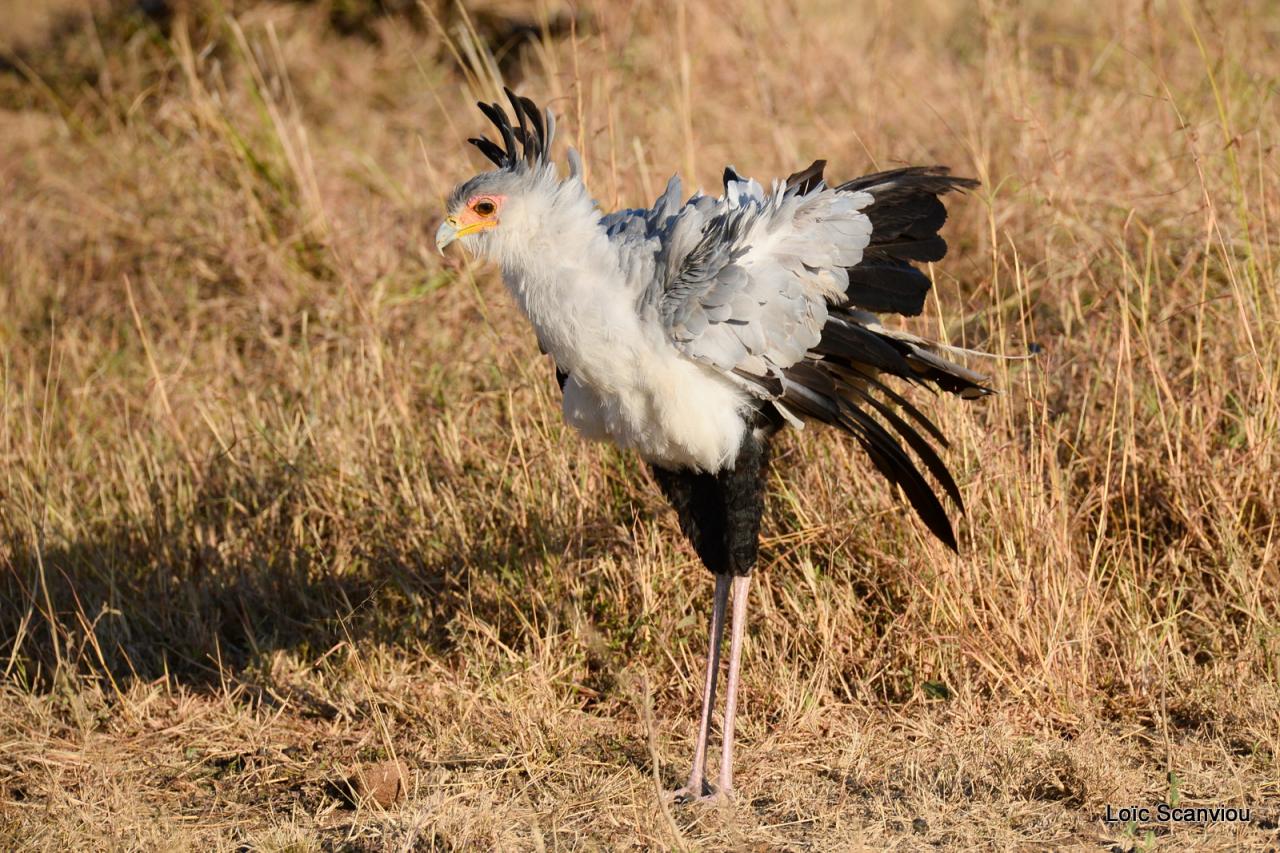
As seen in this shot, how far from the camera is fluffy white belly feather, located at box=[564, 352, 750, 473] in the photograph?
3045mm

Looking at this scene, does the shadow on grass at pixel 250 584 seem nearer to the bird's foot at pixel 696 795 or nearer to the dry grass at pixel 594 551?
the dry grass at pixel 594 551

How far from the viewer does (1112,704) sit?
3.56m

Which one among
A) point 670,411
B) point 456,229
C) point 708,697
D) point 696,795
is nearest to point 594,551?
point 708,697

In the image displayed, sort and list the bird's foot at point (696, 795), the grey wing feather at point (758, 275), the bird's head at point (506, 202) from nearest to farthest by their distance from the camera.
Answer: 1. the grey wing feather at point (758, 275)
2. the bird's head at point (506, 202)
3. the bird's foot at point (696, 795)

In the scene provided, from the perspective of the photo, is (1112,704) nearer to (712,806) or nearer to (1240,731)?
(1240,731)

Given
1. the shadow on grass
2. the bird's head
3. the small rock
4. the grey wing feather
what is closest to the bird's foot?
the small rock

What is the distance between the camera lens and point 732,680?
11.4 feet

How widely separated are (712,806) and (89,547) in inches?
96.5

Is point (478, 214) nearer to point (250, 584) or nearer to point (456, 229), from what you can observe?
point (456, 229)

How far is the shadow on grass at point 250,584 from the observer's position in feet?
13.4

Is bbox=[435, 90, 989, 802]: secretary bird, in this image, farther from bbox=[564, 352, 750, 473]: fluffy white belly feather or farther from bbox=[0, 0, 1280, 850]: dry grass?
bbox=[0, 0, 1280, 850]: dry grass

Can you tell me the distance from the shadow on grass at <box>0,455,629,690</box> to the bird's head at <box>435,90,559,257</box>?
1.20m

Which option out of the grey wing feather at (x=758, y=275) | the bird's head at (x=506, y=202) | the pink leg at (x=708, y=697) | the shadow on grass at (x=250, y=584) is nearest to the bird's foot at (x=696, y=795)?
the pink leg at (x=708, y=697)

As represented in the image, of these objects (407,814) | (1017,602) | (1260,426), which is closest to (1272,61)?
(1260,426)
